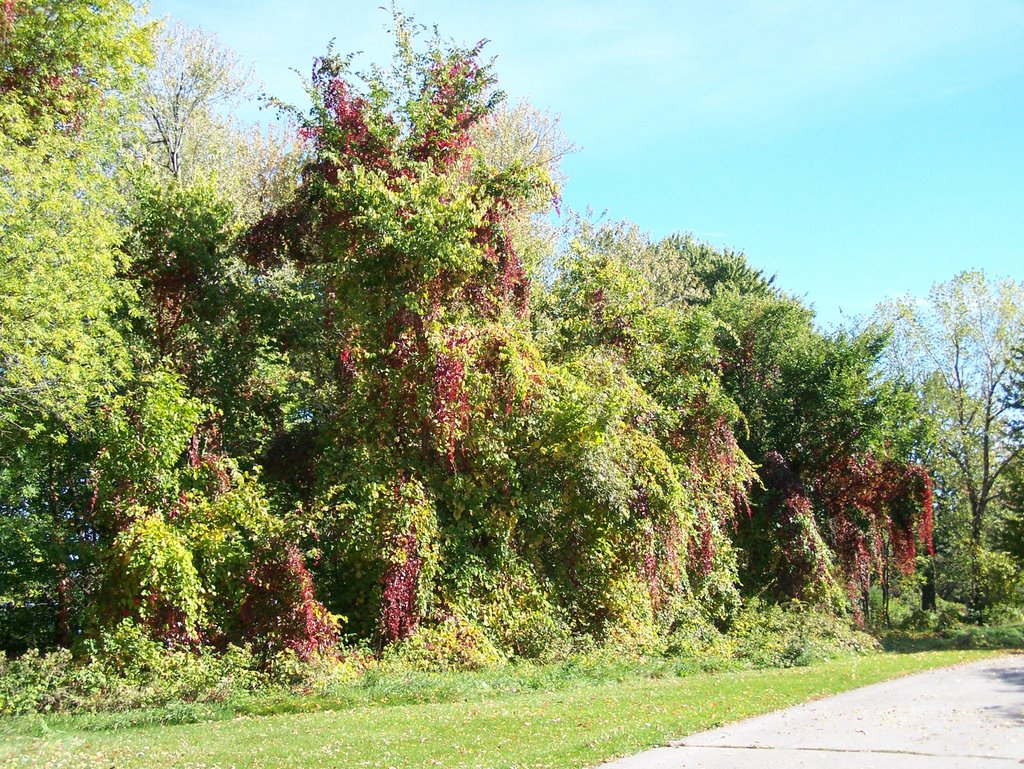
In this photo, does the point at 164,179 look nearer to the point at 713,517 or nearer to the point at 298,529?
the point at 298,529

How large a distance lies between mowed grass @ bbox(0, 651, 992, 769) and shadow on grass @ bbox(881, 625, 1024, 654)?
43.1 ft

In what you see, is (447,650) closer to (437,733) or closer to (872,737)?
(437,733)

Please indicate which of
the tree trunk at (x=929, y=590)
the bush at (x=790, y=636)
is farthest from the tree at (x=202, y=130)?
the tree trunk at (x=929, y=590)

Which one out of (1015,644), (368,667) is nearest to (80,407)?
(368,667)

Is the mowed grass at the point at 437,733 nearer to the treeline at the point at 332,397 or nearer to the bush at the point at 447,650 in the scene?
the bush at the point at 447,650

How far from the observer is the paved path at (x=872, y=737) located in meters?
7.74

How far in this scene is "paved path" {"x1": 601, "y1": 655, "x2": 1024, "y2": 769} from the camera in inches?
305

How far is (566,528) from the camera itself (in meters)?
17.0

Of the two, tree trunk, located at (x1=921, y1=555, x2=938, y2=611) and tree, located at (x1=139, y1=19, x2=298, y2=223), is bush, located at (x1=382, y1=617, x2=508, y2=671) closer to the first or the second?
tree, located at (x1=139, y1=19, x2=298, y2=223)

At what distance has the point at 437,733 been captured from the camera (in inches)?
362

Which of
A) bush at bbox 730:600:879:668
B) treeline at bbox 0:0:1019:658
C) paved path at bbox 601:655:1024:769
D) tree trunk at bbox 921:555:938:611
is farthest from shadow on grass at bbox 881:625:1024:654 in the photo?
paved path at bbox 601:655:1024:769

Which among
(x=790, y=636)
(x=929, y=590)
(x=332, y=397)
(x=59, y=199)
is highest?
(x=59, y=199)

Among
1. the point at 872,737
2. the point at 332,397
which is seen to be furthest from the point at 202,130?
the point at 872,737

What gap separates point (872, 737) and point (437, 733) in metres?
4.53
